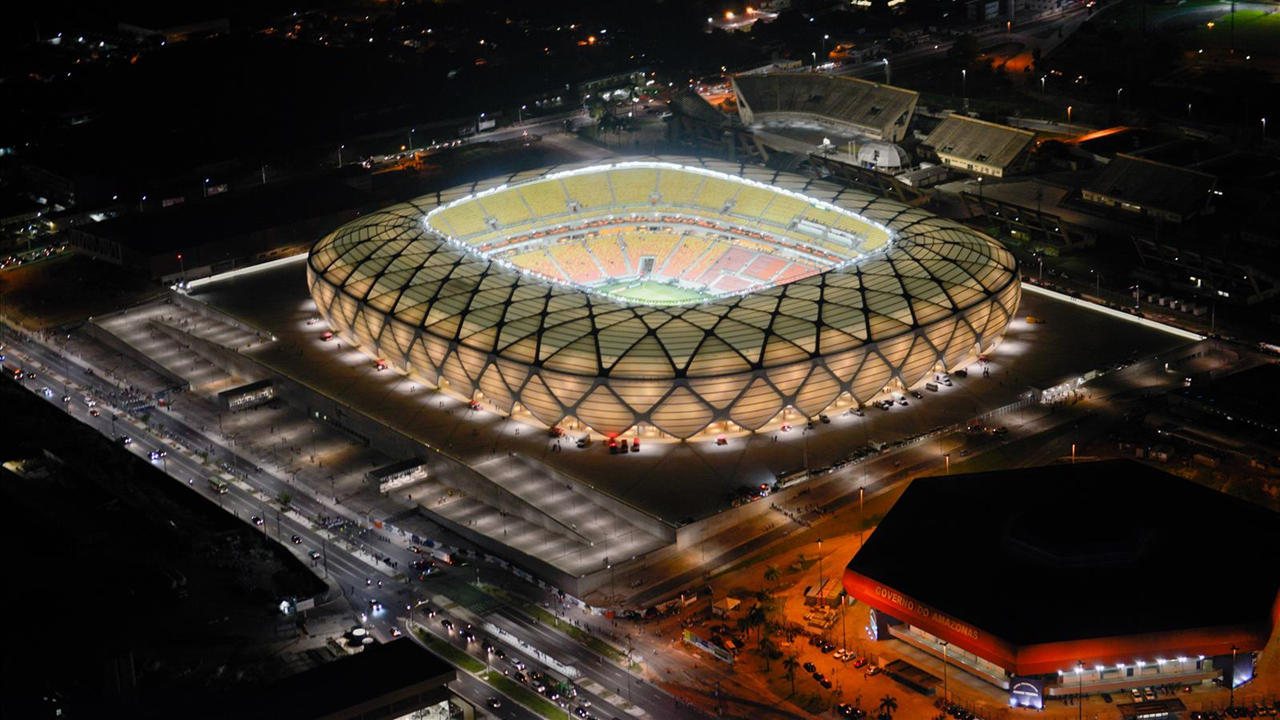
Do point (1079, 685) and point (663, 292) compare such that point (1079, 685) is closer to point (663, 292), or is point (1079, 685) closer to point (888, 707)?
point (888, 707)

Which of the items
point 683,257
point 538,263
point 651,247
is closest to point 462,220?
point 538,263

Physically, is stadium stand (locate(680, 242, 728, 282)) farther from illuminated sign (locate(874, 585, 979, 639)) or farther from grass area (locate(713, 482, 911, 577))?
illuminated sign (locate(874, 585, 979, 639))

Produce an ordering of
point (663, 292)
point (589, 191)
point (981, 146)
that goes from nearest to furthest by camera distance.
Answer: point (663, 292)
point (589, 191)
point (981, 146)

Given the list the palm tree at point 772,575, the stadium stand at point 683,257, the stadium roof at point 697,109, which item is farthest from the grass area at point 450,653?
the stadium roof at point 697,109

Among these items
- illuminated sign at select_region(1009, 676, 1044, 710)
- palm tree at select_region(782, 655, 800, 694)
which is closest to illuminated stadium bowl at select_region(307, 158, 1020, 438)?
palm tree at select_region(782, 655, 800, 694)

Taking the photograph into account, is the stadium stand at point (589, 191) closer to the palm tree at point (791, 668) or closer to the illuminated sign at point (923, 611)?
the illuminated sign at point (923, 611)

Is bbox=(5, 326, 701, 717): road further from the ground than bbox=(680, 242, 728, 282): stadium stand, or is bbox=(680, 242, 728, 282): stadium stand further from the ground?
bbox=(680, 242, 728, 282): stadium stand


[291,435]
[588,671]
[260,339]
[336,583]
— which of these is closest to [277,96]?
[260,339]

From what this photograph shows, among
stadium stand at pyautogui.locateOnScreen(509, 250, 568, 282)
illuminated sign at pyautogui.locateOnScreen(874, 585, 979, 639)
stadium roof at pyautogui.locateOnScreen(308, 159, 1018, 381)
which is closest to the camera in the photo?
illuminated sign at pyautogui.locateOnScreen(874, 585, 979, 639)
